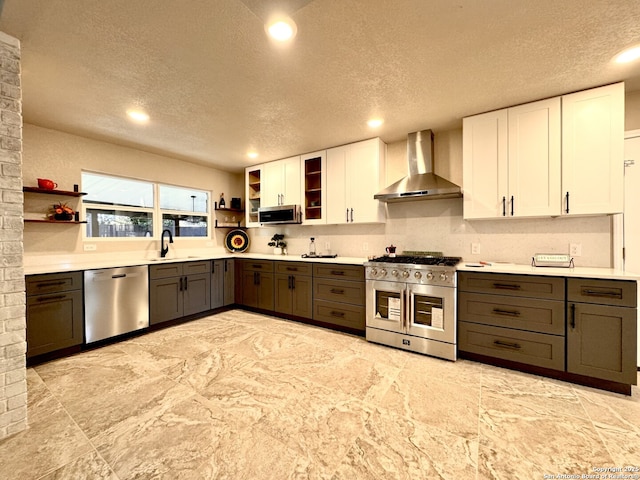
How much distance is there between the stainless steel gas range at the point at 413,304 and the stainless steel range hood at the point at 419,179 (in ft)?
2.45

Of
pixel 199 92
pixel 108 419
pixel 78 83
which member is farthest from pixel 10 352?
pixel 199 92

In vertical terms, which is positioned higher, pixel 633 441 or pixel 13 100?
pixel 13 100

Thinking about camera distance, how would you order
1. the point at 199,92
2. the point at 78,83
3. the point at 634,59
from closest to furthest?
the point at 634,59
the point at 78,83
the point at 199,92

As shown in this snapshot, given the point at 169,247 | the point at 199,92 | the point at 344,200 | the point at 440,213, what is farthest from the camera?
the point at 169,247

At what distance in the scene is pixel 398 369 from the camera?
8.16ft

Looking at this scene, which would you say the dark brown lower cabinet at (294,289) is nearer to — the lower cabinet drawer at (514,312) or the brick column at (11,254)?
the lower cabinet drawer at (514,312)

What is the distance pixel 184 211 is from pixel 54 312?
7.61ft

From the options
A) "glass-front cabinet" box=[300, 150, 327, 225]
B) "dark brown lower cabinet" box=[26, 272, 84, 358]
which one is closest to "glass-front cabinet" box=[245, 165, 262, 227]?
"glass-front cabinet" box=[300, 150, 327, 225]

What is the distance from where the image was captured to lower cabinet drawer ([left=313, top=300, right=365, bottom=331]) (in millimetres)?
3297

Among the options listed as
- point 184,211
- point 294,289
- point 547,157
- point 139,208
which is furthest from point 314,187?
point 547,157

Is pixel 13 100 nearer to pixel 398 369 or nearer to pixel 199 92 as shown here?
pixel 199 92

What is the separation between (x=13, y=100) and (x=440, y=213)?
154 inches

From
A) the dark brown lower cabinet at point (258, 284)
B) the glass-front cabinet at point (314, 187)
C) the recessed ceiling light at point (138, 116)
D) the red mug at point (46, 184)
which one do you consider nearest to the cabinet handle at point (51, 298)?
the red mug at point (46, 184)

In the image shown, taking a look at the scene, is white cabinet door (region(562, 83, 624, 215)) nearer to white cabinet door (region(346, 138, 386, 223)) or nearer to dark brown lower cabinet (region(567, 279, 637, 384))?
dark brown lower cabinet (region(567, 279, 637, 384))
